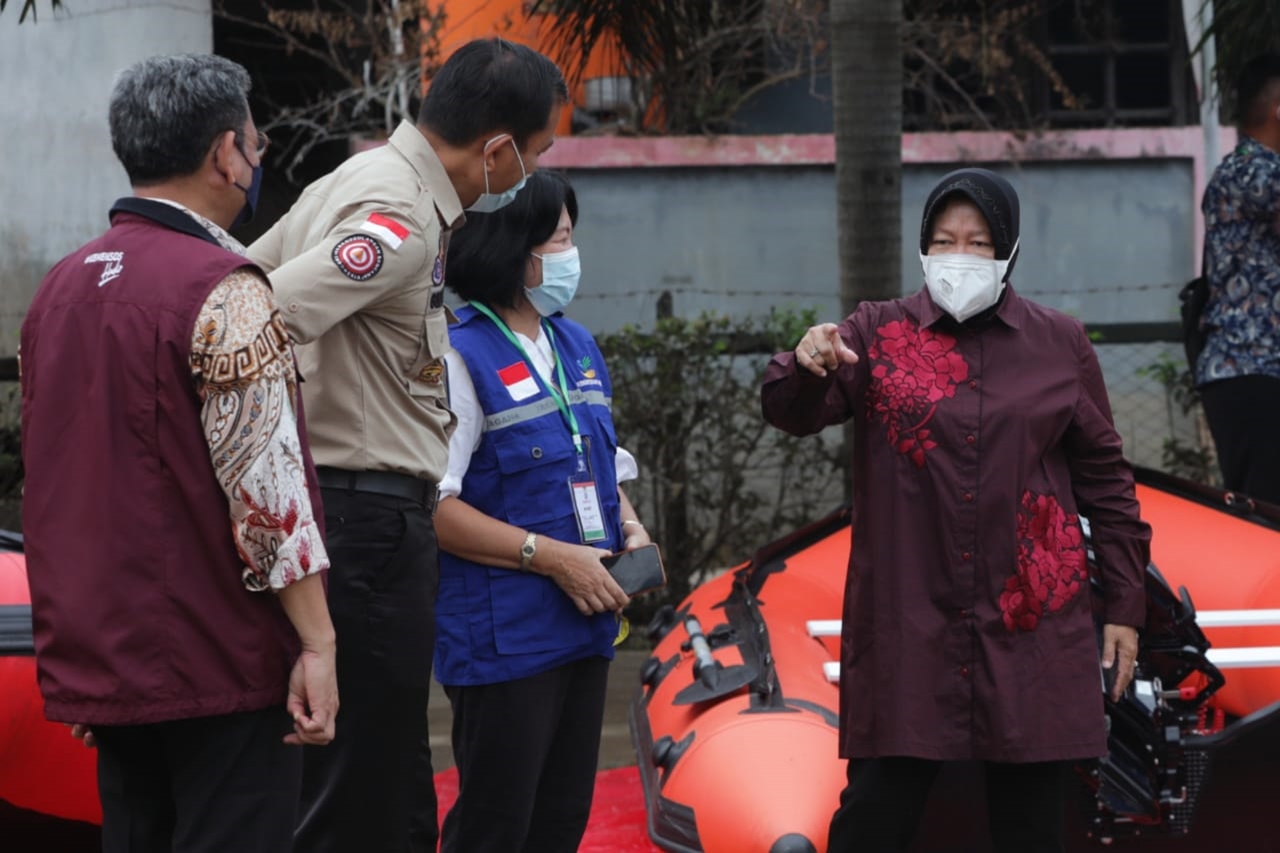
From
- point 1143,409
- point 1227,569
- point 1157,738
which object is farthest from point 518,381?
point 1143,409

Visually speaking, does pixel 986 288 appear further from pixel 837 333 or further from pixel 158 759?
pixel 158 759

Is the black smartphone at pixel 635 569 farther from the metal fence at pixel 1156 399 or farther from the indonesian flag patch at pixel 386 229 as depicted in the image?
the metal fence at pixel 1156 399

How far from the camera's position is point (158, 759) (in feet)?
8.23

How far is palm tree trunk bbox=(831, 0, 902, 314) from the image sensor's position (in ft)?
20.5

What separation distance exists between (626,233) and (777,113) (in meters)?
1.23

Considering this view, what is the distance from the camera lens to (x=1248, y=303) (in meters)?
5.05

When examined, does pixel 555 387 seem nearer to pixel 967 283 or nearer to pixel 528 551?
pixel 528 551

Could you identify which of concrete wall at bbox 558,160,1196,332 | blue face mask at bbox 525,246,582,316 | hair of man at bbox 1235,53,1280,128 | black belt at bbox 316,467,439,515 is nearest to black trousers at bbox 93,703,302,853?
black belt at bbox 316,467,439,515

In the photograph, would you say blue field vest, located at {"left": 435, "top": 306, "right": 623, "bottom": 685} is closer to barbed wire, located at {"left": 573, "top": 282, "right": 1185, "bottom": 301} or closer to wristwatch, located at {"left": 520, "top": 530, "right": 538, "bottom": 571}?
wristwatch, located at {"left": 520, "top": 530, "right": 538, "bottom": 571}

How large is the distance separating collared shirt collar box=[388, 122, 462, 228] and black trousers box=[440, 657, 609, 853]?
88 centimetres

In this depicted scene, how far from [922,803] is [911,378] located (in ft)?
2.70

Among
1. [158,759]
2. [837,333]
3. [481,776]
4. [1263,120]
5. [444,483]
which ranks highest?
[1263,120]

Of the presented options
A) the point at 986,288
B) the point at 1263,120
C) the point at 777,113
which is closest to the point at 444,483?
the point at 986,288

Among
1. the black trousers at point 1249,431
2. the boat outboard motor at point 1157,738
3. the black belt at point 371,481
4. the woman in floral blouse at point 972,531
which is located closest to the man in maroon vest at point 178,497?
the black belt at point 371,481
